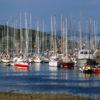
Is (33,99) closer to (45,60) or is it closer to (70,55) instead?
(70,55)

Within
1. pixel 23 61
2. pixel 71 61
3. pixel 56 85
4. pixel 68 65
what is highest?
pixel 23 61

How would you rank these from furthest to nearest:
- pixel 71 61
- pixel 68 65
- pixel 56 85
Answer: pixel 71 61 → pixel 68 65 → pixel 56 85

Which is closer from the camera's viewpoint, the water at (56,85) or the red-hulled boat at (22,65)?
the water at (56,85)

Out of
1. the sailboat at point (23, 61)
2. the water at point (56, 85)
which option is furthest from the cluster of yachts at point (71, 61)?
the water at point (56, 85)

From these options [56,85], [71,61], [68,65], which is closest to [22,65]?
[68,65]

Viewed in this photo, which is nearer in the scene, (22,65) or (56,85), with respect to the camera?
(56,85)

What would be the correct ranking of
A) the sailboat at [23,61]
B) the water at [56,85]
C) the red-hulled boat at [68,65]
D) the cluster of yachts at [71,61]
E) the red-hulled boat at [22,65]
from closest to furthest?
the water at [56,85] < the cluster of yachts at [71,61] < the red-hulled boat at [22,65] < the red-hulled boat at [68,65] < the sailboat at [23,61]

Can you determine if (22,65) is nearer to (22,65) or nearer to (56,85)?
(22,65)

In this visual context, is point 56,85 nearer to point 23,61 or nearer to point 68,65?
point 68,65

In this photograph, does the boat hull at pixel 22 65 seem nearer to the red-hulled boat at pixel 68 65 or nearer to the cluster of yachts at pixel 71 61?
the cluster of yachts at pixel 71 61

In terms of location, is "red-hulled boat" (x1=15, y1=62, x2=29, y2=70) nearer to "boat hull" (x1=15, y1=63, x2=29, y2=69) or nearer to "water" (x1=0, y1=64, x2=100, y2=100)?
"boat hull" (x1=15, y1=63, x2=29, y2=69)

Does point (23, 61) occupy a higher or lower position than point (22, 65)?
higher

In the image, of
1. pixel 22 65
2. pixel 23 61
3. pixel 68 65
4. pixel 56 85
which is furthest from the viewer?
pixel 23 61

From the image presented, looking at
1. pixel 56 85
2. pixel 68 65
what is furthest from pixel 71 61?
pixel 56 85
